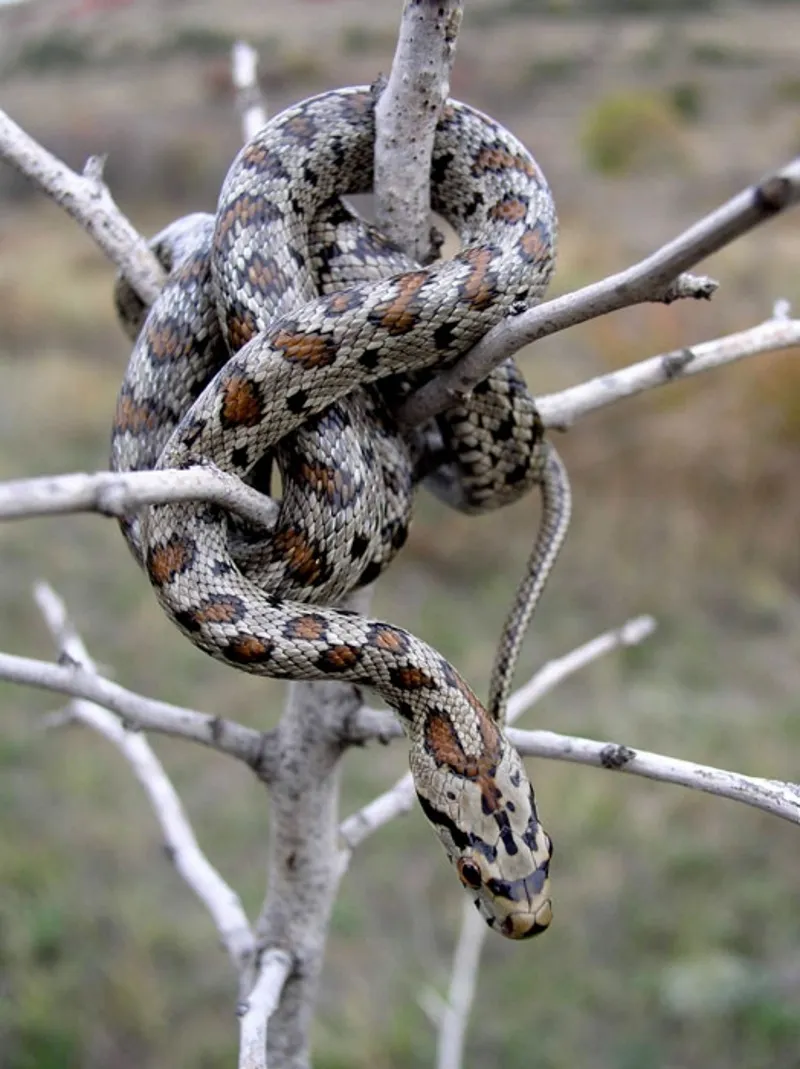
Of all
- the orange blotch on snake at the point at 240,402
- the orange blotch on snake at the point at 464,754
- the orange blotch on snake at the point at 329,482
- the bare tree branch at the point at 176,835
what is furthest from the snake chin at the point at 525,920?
the orange blotch on snake at the point at 240,402

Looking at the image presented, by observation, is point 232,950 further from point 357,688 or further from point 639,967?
point 639,967

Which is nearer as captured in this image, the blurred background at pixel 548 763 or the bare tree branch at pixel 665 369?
the bare tree branch at pixel 665 369

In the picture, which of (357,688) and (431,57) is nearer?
(431,57)

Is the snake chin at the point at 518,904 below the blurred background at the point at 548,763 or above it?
below

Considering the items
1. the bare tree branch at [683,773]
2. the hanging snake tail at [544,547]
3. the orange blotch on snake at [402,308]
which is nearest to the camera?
the bare tree branch at [683,773]

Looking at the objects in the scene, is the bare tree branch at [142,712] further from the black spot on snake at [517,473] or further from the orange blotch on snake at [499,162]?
the orange blotch on snake at [499,162]

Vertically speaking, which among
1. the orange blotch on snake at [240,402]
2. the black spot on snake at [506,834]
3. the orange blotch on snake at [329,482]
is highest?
the orange blotch on snake at [240,402]

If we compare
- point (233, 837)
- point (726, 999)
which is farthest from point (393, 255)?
point (233, 837)

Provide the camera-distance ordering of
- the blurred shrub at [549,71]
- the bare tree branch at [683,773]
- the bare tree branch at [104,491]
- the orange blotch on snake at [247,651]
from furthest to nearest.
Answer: the blurred shrub at [549,71]
the orange blotch on snake at [247,651]
the bare tree branch at [683,773]
the bare tree branch at [104,491]
